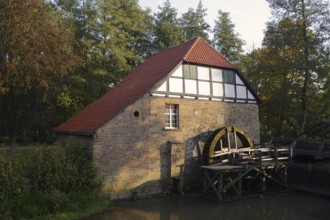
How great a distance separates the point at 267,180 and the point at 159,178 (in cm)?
542

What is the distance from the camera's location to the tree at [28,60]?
1314 centimetres

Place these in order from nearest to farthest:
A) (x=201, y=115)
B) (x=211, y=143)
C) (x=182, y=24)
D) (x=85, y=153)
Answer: (x=85, y=153) < (x=211, y=143) < (x=201, y=115) < (x=182, y=24)

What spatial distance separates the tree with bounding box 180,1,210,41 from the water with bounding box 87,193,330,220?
67.4ft

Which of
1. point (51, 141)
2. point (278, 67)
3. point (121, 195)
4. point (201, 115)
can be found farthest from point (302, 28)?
point (51, 141)

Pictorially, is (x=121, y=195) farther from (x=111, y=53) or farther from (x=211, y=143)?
(x=111, y=53)

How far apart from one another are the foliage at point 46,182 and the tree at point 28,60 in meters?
3.81

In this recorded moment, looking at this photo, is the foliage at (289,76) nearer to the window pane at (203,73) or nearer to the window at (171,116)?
the window pane at (203,73)

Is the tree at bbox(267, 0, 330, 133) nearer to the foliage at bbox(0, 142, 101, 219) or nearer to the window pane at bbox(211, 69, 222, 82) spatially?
the window pane at bbox(211, 69, 222, 82)

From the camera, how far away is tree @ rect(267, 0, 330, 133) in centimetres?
1959

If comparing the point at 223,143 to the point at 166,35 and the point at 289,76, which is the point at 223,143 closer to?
the point at 289,76

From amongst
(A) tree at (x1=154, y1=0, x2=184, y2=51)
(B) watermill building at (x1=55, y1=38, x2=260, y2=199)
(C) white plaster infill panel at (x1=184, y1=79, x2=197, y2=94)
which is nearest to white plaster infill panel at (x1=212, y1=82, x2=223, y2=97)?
(B) watermill building at (x1=55, y1=38, x2=260, y2=199)

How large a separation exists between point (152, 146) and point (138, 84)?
3.34 metres

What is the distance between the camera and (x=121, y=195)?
1243 centimetres

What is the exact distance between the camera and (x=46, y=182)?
10.6 meters
